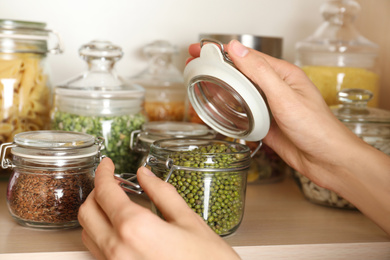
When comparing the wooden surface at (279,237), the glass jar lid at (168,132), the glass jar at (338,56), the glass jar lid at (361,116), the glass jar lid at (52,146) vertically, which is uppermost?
the glass jar at (338,56)

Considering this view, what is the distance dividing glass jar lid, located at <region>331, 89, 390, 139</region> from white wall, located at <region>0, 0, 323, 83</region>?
0.43 metres

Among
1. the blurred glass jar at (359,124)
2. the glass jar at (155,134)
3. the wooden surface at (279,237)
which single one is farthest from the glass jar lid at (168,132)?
the blurred glass jar at (359,124)

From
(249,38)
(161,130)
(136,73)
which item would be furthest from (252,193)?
(136,73)

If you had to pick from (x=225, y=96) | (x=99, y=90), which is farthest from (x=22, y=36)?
(x=225, y=96)

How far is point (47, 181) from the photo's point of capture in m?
0.73

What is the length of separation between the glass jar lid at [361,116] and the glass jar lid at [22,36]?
24.9 inches

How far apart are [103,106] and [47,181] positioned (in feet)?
0.84

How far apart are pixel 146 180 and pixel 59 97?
0.40 m

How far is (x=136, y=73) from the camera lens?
1289mm

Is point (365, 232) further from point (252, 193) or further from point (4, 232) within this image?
point (4, 232)

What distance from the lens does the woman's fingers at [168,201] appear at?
24.0 inches

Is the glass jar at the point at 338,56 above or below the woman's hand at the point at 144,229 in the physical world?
above

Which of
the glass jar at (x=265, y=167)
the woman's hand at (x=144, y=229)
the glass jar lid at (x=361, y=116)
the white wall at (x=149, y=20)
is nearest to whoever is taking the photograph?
the woman's hand at (x=144, y=229)

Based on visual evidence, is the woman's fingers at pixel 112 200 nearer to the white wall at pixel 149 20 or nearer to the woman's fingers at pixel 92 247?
the woman's fingers at pixel 92 247
